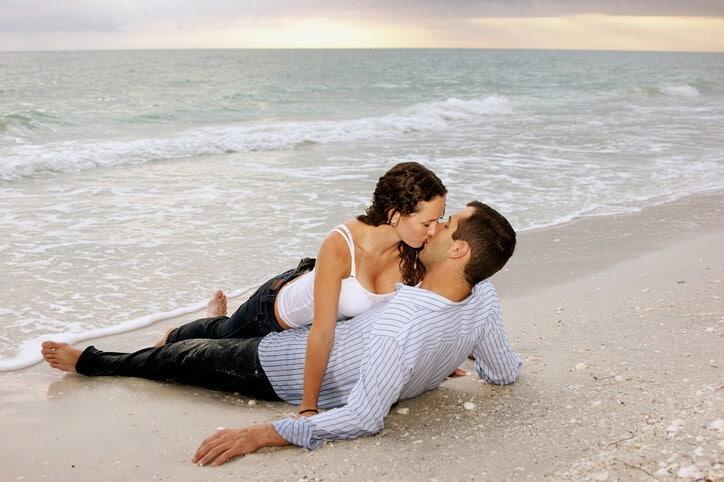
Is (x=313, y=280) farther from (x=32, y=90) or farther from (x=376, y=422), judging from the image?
(x=32, y=90)

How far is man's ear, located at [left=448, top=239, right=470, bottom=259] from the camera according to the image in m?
3.29

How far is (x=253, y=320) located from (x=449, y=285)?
134 cm

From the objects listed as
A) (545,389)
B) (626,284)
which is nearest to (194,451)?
(545,389)

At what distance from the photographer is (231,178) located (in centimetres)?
1216

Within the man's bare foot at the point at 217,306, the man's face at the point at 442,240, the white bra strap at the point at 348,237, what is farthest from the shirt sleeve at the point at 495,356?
the man's bare foot at the point at 217,306

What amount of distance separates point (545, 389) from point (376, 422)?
1020 millimetres

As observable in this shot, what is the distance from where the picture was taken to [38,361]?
15.6ft

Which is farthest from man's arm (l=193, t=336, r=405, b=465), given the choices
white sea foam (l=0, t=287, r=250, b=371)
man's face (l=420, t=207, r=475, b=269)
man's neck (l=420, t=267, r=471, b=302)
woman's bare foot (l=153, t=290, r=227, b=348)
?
white sea foam (l=0, t=287, r=250, b=371)

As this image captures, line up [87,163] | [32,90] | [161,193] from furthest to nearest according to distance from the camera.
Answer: [32,90] → [87,163] → [161,193]

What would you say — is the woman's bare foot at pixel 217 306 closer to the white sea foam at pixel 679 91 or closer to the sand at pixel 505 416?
the sand at pixel 505 416

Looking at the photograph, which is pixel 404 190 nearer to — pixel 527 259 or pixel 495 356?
pixel 495 356

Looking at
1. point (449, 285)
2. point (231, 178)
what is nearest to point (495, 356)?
point (449, 285)

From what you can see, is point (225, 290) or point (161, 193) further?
point (161, 193)

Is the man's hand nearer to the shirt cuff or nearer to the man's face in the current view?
the shirt cuff
